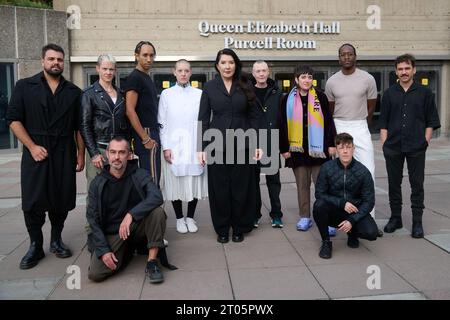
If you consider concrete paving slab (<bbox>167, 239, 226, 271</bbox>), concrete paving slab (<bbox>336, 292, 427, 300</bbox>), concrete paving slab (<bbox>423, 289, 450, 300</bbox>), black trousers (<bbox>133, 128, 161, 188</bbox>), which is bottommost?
concrete paving slab (<bbox>336, 292, 427, 300</bbox>)

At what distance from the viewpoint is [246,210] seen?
483cm

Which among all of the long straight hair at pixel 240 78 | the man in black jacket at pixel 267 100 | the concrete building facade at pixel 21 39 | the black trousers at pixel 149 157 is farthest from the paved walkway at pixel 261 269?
the concrete building facade at pixel 21 39

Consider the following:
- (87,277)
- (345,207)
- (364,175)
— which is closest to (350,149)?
(364,175)

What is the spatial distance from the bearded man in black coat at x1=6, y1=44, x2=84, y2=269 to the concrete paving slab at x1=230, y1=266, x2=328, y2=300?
5.96 ft

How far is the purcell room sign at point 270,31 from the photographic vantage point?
13359mm

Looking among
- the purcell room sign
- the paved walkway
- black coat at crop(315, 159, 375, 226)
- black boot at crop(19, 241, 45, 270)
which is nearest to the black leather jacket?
black boot at crop(19, 241, 45, 270)

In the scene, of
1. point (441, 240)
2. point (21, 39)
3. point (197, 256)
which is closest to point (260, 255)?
point (197, 256)

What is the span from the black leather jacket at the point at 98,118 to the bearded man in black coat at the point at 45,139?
14 centimetres

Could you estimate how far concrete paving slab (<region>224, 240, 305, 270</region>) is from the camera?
408 cm

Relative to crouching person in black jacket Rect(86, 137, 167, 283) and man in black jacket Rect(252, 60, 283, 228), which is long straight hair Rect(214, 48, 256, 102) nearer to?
man in black jacket Rect(252, 60, 283, 228)

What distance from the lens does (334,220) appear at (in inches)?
171

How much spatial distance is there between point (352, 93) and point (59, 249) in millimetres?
3377

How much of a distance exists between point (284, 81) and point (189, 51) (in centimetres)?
302

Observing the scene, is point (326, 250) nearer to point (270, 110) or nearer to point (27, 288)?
point (270, 110)
